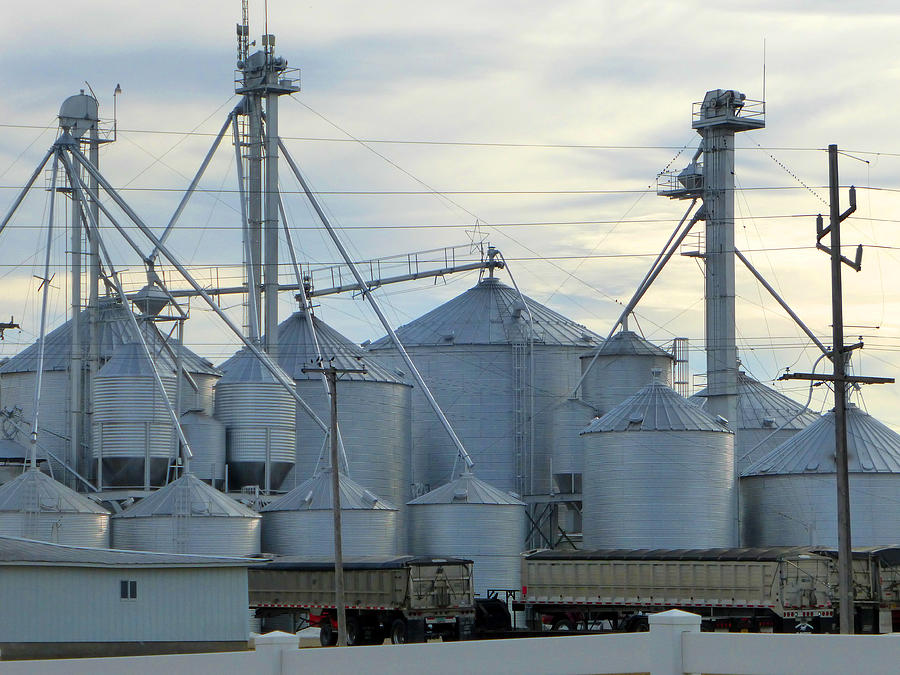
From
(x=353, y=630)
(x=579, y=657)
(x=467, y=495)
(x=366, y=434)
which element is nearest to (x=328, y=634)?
(x=353, y=630)

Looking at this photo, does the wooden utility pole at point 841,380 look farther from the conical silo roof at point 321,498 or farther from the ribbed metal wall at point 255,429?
the ribbed metal wall at point 255,429

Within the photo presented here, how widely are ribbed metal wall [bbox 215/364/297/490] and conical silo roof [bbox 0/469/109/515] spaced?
29.2 feet

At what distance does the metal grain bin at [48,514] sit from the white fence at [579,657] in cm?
3887

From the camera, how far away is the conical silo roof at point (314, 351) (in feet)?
221

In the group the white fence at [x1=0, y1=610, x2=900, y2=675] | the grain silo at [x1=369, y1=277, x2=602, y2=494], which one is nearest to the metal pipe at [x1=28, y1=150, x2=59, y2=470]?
the grain silo at [x1=369, y1=277, x2=602, y2=494]

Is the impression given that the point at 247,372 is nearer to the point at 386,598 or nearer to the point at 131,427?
the point at 131,427

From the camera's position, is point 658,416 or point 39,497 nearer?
point 39,497

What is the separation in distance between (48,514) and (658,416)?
2460 centimetres

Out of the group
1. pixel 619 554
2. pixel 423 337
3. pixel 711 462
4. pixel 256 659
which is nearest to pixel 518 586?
pixel 711 462

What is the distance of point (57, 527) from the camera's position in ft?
172

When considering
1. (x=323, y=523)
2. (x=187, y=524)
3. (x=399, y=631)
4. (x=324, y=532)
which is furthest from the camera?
(x=323, y=523)

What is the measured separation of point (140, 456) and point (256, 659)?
46.4 metres

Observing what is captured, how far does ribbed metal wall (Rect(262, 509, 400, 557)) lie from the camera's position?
182 feet

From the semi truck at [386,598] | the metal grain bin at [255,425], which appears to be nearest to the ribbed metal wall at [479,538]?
the metal grain bin at [255,425]
